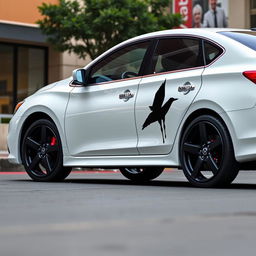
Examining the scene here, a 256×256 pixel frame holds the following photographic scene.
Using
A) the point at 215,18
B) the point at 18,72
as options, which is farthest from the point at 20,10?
the point at 215,18

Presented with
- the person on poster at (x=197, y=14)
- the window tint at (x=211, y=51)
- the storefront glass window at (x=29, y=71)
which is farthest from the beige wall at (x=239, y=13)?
the window tint at (x=211, y=51)

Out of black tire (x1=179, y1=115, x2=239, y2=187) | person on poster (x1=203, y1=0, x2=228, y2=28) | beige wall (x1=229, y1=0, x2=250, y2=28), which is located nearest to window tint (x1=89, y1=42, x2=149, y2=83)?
black tire (x1=179, y1=115, x2=239, y2=187)

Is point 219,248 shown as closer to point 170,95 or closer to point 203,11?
point 170,95

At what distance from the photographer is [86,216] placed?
4.95 m

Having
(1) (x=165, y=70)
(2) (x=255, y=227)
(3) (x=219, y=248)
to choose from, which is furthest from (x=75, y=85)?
(3) (x=219, y=248)

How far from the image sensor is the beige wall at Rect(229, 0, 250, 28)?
3519 cm

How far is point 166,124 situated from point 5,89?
20544 mm

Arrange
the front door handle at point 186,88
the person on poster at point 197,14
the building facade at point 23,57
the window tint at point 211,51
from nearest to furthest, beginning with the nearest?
the front door handle at point 186,88
the window tint at point 211,51
the building facade at point 23,57
the person on poster at point 197,14

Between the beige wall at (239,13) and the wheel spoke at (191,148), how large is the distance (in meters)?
28.1

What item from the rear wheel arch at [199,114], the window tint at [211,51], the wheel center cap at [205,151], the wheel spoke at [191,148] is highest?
the window tint at [211,51]

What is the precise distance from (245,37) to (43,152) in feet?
8.41

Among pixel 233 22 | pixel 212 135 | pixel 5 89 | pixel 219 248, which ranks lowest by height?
pixel 219 248

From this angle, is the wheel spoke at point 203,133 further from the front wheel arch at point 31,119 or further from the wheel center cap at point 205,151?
the front wheel arch at point 31,119

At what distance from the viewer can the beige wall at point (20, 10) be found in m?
27.3
